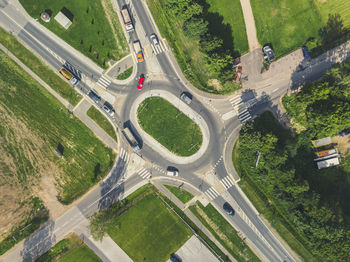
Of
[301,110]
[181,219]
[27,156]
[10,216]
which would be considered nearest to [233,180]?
[181,219]

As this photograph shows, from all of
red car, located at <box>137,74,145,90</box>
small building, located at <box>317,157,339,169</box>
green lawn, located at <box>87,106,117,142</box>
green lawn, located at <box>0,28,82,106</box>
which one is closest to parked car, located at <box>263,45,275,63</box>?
small building, located at <box>317,157,339,169</box>

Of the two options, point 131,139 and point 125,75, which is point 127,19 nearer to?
point 125,75

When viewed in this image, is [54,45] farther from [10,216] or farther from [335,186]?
[335,186]

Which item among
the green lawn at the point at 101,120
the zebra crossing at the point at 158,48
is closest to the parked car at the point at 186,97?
the zebra crossing at the point at 158,48

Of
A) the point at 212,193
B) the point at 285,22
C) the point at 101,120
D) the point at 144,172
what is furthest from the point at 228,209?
the point at 285,22

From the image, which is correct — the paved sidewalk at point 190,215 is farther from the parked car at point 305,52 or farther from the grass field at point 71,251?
the parked car at point 305,52

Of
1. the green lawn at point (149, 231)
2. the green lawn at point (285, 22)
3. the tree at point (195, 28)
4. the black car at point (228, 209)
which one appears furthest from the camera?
the green lawn at point (149, 231)

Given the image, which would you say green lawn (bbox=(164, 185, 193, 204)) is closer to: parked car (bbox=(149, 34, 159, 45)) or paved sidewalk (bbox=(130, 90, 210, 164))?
paved sidewalk (bbox=(130, 90, 210, 164))
